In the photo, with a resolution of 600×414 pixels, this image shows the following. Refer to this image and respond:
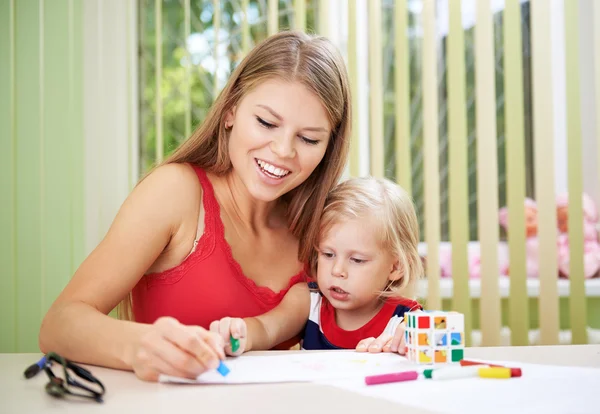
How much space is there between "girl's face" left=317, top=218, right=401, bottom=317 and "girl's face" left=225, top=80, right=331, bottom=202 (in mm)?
158

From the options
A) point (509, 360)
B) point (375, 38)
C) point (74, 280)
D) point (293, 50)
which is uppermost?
point (375, 38)

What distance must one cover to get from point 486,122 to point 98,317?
5.14ft

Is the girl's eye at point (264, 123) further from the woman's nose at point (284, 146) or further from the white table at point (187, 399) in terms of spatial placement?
the white table at point (187, 399)

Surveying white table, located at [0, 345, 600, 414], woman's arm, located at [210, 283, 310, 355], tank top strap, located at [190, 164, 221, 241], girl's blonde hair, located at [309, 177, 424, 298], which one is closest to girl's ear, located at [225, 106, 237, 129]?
tank top strap, located at [190, 164, 221, 241]

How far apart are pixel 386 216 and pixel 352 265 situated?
13 cm

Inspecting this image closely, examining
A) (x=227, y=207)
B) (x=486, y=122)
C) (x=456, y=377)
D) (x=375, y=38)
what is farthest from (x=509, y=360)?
(x=375, y=38)

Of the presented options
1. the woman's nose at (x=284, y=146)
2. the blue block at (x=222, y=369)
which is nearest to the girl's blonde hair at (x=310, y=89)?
the woman's nose at (x=284, y=146)

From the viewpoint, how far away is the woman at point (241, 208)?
119 centimetres

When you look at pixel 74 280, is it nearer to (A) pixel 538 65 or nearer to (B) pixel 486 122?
(B) pixel 486 122

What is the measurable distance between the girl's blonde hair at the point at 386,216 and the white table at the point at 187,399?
0.67 metres

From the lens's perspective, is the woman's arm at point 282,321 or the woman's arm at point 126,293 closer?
the woman's arm at point 126,293

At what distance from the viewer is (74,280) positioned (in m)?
1.09

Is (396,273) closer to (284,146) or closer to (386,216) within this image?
(386,216)

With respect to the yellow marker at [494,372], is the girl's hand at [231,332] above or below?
above
